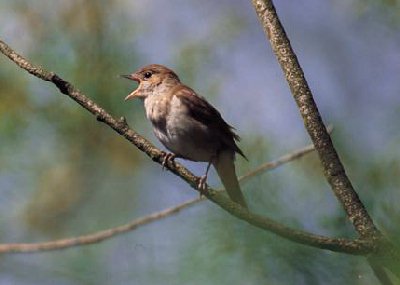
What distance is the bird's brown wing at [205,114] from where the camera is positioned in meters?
3.92

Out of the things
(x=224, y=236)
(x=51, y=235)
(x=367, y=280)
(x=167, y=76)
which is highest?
(x=167, y=76)

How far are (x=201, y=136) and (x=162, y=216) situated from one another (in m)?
1.97

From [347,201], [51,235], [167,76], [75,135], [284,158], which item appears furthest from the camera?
[167,76]

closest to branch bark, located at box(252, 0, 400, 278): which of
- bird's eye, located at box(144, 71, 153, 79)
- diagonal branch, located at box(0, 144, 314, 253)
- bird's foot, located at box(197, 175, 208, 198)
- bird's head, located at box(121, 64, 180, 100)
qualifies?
bird's foot, located at box(197, 175, 208, 198)

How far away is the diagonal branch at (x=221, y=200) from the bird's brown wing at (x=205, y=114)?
1.82 meters

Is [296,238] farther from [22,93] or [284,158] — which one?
[22,93]

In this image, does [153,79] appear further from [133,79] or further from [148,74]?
[133,79]

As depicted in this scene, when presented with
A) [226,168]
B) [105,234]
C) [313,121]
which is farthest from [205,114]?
[313,121]

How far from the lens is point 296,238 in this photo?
122cm

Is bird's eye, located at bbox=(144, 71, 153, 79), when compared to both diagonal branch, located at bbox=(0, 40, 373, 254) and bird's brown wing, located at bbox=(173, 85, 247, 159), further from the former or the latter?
diagonal branch, located at bbox=(0, 40, 373, 254)

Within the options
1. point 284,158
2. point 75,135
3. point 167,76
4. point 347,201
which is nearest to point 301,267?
point 347,201

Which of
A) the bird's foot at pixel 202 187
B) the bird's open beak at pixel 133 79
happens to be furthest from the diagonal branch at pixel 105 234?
the bird's open beak at pixel 133 79

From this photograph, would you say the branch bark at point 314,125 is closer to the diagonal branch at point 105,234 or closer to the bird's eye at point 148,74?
the diagonal branch at point 105,234

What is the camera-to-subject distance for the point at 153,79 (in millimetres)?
4398
